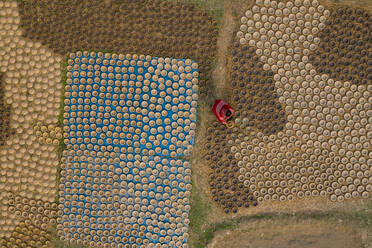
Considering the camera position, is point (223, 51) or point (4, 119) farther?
point (4, 119)

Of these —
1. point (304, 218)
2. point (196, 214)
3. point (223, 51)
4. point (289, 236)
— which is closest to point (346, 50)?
point (223, 51)

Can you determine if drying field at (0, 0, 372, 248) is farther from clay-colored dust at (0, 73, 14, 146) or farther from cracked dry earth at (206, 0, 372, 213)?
clay-colored dust at (0, 73, 14, 146)

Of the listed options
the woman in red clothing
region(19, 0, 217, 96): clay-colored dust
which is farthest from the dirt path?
the woman in red clothing

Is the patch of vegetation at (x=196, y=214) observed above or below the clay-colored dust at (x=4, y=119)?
below

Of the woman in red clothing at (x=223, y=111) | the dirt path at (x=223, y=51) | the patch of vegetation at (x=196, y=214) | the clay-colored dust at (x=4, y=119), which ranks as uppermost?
the dirt path at (x=223, y=51)

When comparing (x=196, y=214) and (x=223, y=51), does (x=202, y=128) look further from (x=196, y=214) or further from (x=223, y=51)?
(x=196, y=214)

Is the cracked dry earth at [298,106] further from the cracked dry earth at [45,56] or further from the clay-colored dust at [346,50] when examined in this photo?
the cracked dry earth at [45,56]

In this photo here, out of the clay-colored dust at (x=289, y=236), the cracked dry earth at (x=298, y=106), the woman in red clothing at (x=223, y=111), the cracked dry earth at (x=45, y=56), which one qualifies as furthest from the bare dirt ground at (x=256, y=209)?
the cracked dry earth at (x=45, y=56)

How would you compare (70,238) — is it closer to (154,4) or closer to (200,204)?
(200,204)
